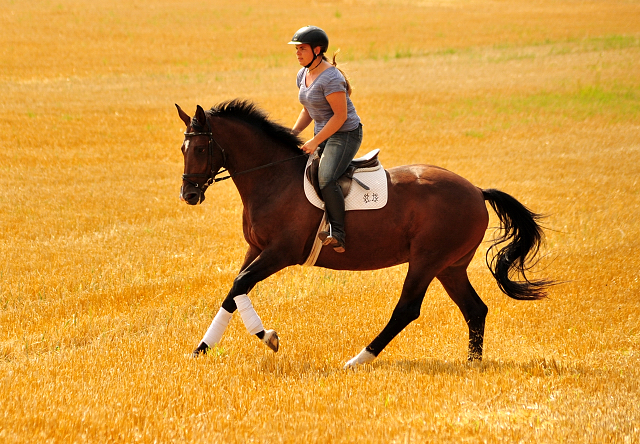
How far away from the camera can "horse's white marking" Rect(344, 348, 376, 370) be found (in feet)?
20.5

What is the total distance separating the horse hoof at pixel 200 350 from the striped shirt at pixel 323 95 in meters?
2.31

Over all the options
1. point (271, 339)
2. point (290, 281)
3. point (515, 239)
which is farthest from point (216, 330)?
point (290, 281)

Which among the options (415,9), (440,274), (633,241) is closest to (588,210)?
(633,241)

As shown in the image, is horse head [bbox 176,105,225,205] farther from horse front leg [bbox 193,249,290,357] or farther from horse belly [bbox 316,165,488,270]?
horse belly [bbox 316,165,488,270]

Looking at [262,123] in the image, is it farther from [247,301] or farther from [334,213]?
[247,301]

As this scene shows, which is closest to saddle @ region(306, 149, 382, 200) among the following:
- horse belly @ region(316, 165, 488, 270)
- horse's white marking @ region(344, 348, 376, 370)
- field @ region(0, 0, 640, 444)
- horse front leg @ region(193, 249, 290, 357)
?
horse belly @ region(316, 165, 488, 270)

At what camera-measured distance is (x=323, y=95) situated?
21.2ft

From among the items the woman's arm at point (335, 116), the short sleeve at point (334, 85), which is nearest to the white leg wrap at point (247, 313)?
the woman's arm at point (335, 116)

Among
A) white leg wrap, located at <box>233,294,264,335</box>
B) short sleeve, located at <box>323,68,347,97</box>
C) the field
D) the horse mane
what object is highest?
short sleeve, located at <box>323,68,347,97</box>

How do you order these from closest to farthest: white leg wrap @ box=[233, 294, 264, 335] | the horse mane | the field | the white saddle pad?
the field < white leg wrap @ box=[233, 294, 264, 335] < the white saddle pad < the horse mane

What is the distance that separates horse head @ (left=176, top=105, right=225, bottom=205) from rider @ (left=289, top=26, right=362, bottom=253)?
0.89 m

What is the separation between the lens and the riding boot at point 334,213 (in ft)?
20.9

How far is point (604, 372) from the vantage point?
5863 millimetres

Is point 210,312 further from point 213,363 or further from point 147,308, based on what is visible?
point 213,363
